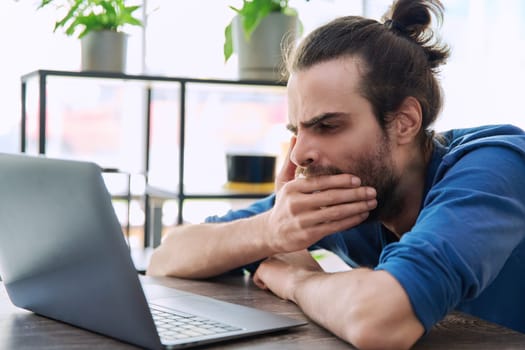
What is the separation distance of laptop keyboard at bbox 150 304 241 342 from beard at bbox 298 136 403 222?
38 cm

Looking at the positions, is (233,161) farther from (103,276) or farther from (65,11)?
(103,276)

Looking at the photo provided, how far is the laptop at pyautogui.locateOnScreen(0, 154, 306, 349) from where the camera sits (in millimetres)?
846

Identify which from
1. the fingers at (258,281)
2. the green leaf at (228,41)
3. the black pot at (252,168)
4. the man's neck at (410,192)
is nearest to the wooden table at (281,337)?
the fingers at (258,281)

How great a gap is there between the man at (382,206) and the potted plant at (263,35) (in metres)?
0.91

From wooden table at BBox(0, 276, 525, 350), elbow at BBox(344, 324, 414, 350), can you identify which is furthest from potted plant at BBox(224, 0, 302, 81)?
elbow at BBox(344, 324, 414, 350)

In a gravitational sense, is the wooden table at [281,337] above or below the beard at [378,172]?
below

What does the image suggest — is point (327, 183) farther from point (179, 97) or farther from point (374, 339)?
point (179, 97)

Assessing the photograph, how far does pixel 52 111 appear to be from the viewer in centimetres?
529

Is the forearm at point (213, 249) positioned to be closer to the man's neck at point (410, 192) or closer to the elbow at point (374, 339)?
the man's neck at point (410, 192)

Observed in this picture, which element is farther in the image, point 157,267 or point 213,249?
point 157,267

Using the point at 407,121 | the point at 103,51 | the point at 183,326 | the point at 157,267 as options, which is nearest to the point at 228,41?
A: the point at 103,51

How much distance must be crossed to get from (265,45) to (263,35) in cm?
3

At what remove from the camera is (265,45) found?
7.84ft

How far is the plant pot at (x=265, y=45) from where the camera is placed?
2.38m
